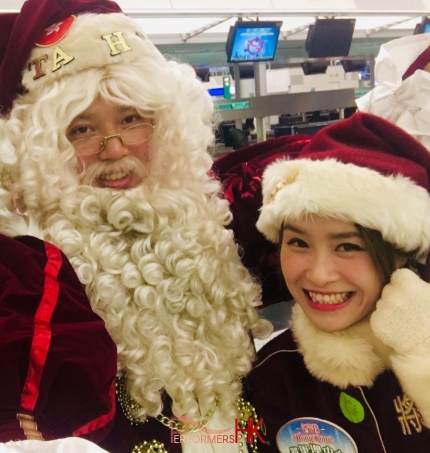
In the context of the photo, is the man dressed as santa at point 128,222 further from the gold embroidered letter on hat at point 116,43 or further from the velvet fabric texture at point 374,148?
the velvet fabric texture at point 374,148

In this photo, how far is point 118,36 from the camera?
45.9 inches

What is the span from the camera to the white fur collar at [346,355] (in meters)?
1.03

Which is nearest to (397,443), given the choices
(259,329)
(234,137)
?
(259,329)

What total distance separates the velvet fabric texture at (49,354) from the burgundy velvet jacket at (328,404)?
428 mm

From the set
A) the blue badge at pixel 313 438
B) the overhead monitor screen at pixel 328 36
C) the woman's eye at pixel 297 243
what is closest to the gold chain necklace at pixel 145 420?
the blue badge at pixel 313 438

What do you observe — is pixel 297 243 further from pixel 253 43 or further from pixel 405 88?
pixel 253 43

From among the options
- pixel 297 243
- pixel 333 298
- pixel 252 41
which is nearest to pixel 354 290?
pixel 333 298

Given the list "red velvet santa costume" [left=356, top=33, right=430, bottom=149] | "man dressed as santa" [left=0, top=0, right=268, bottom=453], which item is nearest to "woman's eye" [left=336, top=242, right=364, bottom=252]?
"man dressed as santa" [left=0, top=0, right=268, bottom=453]

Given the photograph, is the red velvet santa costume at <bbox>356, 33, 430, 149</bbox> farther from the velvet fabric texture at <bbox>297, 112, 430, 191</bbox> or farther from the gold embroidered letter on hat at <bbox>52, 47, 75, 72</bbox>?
the gold embroidered letter on hat at <bbox>52, 47, 75, 72</bbox>

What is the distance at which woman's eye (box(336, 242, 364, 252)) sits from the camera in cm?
106

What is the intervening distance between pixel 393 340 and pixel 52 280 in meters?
0.65

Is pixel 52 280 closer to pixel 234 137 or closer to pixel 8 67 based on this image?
pixel 8 67

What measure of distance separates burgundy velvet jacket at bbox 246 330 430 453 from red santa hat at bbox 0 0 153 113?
2.64 ft

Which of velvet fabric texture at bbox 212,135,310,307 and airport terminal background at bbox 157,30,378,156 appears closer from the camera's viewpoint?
velvet fabric texture at bbox 212,135,310,307
